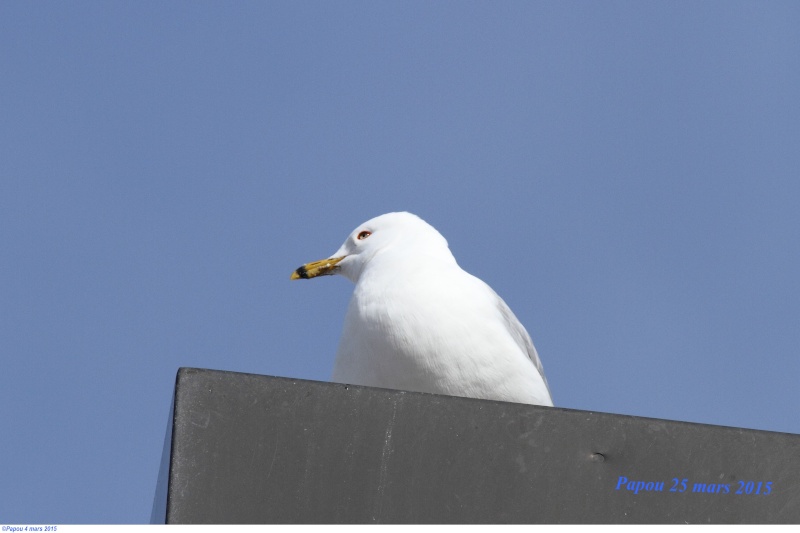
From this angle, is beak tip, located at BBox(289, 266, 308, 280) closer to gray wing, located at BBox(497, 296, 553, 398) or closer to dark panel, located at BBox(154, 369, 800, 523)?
gray wing, located at BBox(497, 296, 553, 398)

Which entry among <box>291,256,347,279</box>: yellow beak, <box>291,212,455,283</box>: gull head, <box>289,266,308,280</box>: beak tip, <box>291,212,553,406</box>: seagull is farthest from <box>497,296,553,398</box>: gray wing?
<box>289,266,308,280</box>: beak tip

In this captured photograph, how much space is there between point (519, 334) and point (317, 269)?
4.12 ft

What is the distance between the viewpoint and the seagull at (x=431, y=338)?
436cm

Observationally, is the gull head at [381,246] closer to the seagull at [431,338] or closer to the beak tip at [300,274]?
the beak tip at [300,274]

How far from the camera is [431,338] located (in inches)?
172

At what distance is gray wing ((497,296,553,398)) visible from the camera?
4.98 meters

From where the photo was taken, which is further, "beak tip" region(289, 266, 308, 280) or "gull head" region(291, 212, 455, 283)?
"beak tip" region(289, 266, 308, 280)

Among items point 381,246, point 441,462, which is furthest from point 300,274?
point 441,462

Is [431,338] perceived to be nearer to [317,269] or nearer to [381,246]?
[381,246]

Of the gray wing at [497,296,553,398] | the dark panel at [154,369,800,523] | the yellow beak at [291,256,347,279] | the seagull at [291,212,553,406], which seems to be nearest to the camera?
the dark panel at [154,369,800,523]

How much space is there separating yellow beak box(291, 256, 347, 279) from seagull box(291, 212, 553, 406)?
33.8 inches

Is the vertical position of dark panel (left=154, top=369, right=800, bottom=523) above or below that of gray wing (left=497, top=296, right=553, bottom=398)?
below

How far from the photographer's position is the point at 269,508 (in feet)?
9.82

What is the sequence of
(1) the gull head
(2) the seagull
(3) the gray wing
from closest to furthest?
(2) the seagull, (3) the gray wing, (1) the gull head
